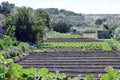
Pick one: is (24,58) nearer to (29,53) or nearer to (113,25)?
(29,53)

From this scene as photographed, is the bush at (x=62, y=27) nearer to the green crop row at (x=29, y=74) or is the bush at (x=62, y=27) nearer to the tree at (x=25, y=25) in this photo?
the tree at (x=25, y=25)

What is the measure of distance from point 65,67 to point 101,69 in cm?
170

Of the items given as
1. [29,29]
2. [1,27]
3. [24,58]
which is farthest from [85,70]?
[1,27]

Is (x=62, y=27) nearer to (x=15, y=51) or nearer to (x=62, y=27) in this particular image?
(x=62, y=27)

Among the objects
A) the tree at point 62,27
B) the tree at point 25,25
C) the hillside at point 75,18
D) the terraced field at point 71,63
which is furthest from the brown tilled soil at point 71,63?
the hillside at point 75,18

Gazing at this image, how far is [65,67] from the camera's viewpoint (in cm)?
1672

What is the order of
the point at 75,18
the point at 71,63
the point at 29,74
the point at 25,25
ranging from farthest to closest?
1. the point at 75,18
2. the point at 25,25
3. the point at 71,63
4. the point at 29,74

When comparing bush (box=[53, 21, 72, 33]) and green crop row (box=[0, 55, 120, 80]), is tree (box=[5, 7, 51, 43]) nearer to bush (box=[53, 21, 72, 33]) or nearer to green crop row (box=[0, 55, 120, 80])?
bush (box=[53, 21, 72, 33])

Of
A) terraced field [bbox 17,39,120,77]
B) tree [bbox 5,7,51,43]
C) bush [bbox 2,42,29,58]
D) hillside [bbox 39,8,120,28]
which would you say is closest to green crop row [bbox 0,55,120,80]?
terraced field [bbox 17,39,120,77]

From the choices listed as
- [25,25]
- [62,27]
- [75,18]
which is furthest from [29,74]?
[75,18]

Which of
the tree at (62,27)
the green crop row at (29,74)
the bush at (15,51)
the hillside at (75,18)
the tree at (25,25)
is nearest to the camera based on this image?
the green crop row at (29,74)

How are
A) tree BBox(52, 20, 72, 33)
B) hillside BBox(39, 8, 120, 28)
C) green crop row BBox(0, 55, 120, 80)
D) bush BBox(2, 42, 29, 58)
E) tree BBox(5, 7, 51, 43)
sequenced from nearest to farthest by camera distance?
1. green crop row BBox(0, 55, 120, 80)
2. bush BBox(2, 42, 29, 58)
3. tree BBox(5, 7, 51, 43)
4. tree BBox(52, 20, 72, 33)
5. hillside BBox(39, 8, 120, 28)

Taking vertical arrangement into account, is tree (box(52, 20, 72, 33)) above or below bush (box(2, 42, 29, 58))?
below

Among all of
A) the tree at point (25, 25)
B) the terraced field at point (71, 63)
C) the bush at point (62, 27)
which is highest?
the tree at point (25, 25)
